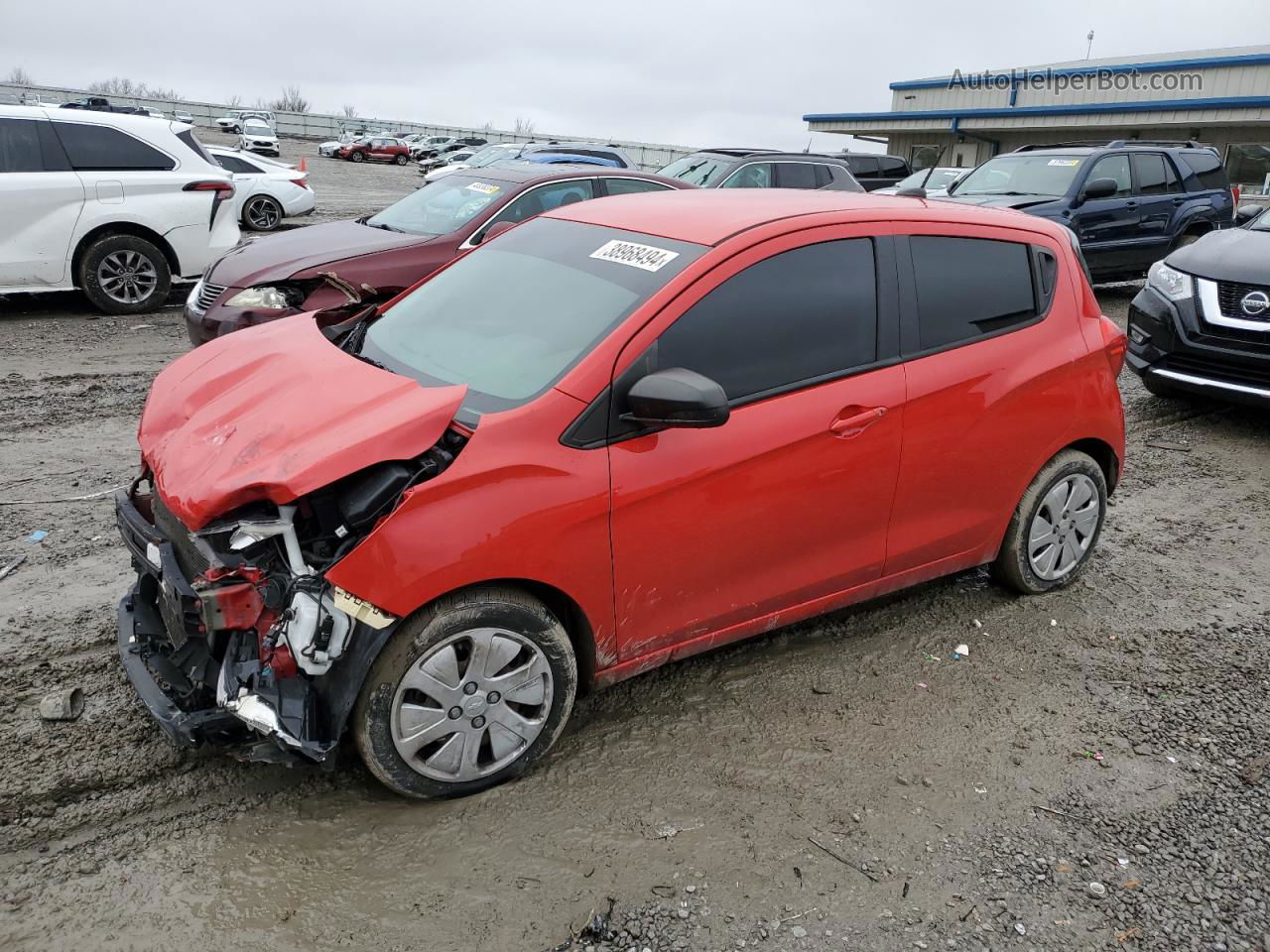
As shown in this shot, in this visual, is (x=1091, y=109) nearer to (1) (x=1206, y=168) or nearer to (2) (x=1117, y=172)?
(1) (x=1206, y=168)

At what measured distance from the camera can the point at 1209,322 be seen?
7098 mm

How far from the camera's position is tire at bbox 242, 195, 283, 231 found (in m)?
17.4

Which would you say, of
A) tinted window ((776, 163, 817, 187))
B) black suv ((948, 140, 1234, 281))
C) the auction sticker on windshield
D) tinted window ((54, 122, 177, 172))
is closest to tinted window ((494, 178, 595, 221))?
tinted window ((54, 122, 177, 172))

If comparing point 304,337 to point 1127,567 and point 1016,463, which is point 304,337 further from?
point 1127,567

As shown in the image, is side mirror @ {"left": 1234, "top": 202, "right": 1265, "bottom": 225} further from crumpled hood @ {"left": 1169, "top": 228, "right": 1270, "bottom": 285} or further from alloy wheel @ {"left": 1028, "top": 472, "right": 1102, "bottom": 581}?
alloy wheel @ {"left": 1028, "top": 472, "right": 1102, "bottom": 581}

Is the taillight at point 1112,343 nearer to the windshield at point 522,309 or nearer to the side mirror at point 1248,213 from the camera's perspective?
the windshield at point 522,309

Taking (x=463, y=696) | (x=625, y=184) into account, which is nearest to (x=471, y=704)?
(x=463, y=696)

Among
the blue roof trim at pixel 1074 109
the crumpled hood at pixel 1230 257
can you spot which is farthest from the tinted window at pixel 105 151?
the blue roof trim at pixel 1074 109

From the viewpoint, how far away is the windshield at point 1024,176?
11492mm

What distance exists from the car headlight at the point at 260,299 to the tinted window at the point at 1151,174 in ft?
32.4

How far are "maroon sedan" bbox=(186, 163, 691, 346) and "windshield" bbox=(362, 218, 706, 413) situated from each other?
2.68 meters

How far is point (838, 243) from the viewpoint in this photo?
366cm

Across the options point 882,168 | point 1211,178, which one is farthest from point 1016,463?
point 882,168

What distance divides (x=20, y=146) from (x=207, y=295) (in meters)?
3.34
